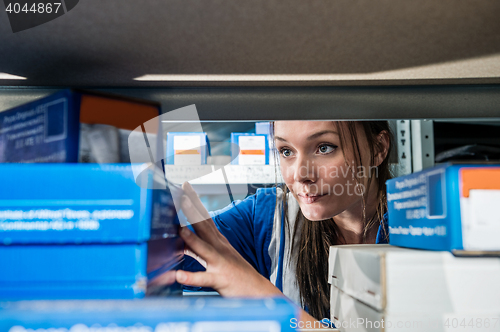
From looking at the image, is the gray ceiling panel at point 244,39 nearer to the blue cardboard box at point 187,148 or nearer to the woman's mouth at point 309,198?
the blue cardboard box at point 187,148

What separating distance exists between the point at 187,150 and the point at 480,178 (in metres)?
0.65

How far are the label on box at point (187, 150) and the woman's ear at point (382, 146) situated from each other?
1.58ft

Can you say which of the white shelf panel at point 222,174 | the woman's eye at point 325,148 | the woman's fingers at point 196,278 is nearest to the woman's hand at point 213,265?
the woman's fingers at point 196,278

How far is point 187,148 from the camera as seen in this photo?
36.2 inches

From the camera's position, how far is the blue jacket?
0.95 m

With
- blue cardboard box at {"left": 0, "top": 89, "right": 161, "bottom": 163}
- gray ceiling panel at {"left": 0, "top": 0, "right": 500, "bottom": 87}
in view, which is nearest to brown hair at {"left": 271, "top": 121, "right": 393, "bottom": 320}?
gray ceiling panel at {"left": 0, "top": 0, "right": 500, "bottom": 87}

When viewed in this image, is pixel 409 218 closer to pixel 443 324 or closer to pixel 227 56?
pixel 443 324

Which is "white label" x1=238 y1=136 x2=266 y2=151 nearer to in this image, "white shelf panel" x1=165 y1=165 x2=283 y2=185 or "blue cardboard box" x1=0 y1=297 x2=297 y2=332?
"white shelf panel" x1=165 y1=165 x2=283 y2=185

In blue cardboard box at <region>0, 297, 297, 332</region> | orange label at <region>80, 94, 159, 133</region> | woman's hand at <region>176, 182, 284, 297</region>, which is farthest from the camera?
woman's hand at <region>176, 182, 284, 297</region>

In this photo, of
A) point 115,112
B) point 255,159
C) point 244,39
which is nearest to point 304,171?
point 255,159

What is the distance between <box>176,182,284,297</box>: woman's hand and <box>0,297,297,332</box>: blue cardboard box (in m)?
0.19

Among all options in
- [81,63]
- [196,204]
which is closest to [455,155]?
[196,204]

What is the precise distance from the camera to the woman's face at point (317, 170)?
91 centimetres

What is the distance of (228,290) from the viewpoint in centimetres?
70
